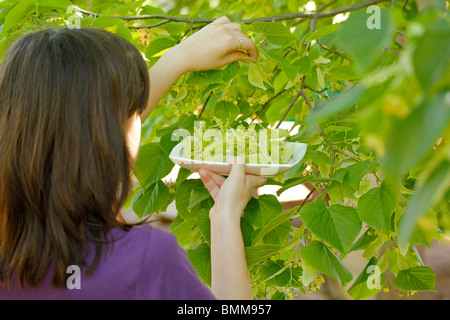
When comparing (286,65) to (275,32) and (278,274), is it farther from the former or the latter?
(278,274)

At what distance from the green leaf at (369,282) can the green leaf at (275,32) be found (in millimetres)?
595

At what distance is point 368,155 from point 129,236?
0.60 meters

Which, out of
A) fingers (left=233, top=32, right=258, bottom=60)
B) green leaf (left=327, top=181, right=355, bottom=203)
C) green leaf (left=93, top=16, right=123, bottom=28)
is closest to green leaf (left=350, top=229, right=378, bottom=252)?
green leaf (left=327, top=181, right=355, bottom=203)

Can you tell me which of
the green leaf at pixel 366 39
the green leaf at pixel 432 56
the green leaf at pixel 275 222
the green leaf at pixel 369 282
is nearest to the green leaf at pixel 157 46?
the green leaf at pixel 275 222

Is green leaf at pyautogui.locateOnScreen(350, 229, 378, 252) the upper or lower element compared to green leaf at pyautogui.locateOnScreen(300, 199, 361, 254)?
lower

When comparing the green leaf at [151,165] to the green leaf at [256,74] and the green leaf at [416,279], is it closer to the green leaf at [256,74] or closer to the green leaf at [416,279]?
the green leaf at [256,74]

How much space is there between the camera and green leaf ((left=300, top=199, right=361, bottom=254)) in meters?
1.10

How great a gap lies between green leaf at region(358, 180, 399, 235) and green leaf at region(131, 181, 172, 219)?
0.54 metres

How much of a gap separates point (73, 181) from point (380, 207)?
63 cm

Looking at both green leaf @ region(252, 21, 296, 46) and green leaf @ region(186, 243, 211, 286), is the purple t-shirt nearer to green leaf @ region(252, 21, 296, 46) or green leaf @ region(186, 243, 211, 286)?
green leaf @ region(186, 243, 211, 286)

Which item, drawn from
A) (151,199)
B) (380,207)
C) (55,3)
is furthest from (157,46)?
(380,207)

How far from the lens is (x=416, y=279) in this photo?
1232 millimetres

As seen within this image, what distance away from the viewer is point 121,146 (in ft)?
2.95
